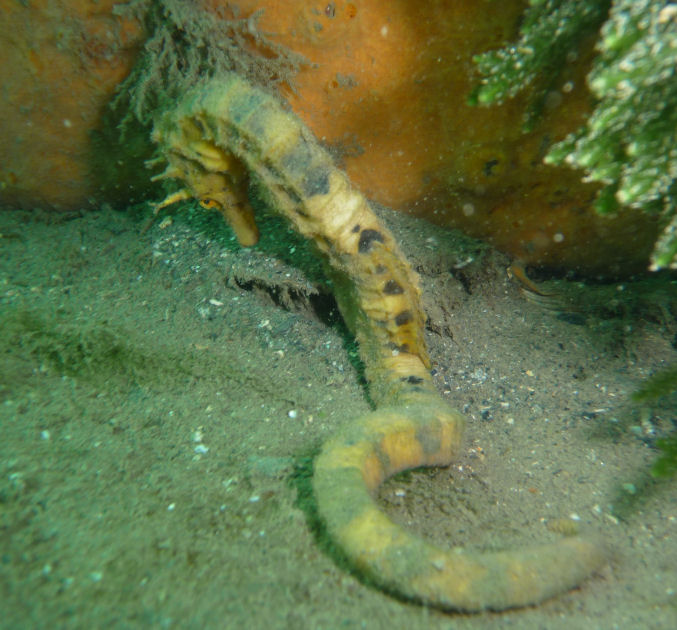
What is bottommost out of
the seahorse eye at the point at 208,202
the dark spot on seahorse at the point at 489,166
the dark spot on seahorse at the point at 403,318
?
the dark spot on seahorse at the point at 403,318

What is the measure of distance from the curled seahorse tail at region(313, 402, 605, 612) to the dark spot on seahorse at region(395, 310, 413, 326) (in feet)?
3.19

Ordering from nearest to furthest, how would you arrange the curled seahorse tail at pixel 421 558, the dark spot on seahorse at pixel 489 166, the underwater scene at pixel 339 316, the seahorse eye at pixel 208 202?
the curled seahorse tail at pixel 421 558 < the underwater scene at pixel 339 316 < the seahorse eye at pixel 208 202 < the dark spot on seahorse at pixel 489 166

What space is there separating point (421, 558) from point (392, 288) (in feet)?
5.30

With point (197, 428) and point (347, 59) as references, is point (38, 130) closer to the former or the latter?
point (347, 59)

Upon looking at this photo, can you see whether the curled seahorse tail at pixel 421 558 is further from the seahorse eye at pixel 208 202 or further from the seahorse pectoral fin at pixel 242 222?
the seahorse eye at pixel 208 202

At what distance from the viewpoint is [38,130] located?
3611 millimetres

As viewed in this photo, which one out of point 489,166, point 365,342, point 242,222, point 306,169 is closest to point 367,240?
point 306,169

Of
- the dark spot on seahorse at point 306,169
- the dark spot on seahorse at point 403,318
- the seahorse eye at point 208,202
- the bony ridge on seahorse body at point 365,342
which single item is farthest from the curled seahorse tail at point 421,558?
the seahorse eye at point 208,202

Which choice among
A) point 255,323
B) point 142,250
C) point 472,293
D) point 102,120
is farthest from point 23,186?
point 472,293

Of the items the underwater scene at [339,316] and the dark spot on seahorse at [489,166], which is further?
the dark spot on seahorse at [489,166]

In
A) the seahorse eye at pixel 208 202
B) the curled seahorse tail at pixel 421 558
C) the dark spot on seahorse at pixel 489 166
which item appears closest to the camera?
the curled seahorse tail at pixel 421 558

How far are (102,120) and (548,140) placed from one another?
11.8 ft

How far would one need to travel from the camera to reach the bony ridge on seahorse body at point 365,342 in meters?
1.66

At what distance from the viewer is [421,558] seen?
1658mm
